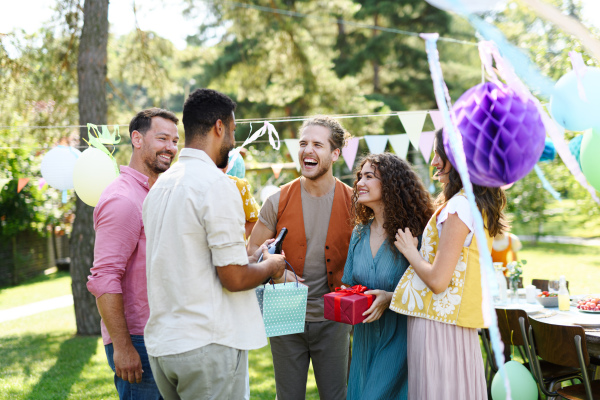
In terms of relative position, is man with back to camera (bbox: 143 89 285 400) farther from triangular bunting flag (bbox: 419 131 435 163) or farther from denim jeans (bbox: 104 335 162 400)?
triangular bunting flag (bbox: 419 131 435 163)

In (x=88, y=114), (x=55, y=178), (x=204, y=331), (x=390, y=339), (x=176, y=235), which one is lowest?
(x=390, y=339)

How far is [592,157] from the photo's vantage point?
1.86 meters

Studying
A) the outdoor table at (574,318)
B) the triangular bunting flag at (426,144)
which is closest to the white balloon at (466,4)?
the outdoor table at (574,318)

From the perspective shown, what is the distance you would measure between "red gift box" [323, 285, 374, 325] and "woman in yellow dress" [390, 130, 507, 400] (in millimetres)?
151

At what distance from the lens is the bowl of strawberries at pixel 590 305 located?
3.79 meters

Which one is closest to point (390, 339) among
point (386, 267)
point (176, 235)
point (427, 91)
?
point (386, 267)

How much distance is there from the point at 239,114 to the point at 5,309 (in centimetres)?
868

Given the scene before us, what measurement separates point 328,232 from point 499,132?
1632mm

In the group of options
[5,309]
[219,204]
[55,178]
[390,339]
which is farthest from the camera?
[5,309]

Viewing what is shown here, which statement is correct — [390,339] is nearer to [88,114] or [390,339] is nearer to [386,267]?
[386,267]

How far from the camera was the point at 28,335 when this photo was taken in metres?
7.17

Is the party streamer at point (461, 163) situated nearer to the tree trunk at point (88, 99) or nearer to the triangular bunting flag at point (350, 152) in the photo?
the triangular bunting flag at point (350, 152)

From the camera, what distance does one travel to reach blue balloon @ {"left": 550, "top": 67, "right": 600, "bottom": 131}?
1697mm

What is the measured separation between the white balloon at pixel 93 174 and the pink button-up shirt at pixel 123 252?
130 centimetres
